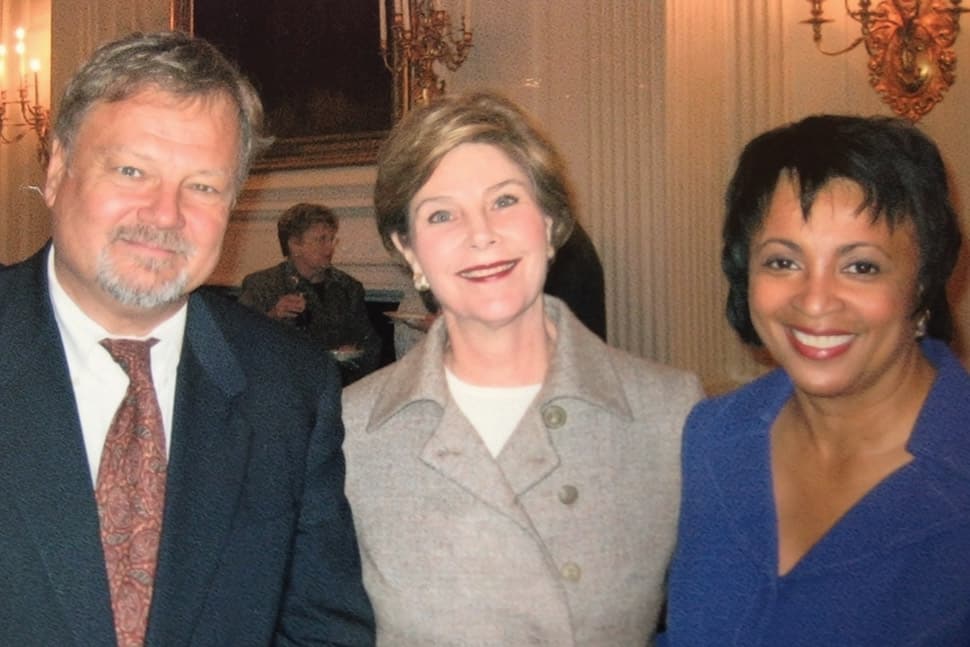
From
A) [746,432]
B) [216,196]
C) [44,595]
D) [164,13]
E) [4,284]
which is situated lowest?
[44,595]

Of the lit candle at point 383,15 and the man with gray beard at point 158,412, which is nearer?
the man with gray beard at point 158,412

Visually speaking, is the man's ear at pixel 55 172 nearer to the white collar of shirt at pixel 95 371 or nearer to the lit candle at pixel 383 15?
the white collar of shirt at pixel 95 371

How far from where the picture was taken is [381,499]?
6.40 ft

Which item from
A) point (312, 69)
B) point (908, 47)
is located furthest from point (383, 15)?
point (908, 47)

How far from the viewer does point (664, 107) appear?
5.11 metres

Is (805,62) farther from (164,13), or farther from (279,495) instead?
(164,13)

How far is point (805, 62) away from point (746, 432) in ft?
10.6

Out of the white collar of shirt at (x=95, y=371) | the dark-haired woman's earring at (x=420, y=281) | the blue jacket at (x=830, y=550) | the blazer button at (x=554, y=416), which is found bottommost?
the blue jacket at (x=830, y=550)

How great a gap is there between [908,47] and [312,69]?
3.75 m

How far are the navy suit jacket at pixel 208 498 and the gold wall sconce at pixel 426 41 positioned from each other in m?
4.01

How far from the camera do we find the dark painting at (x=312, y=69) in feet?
21.2

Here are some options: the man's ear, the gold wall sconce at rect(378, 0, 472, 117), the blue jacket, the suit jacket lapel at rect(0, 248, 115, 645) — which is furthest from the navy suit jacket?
the gold wall sconce at rect(378, 0, 472, 117)

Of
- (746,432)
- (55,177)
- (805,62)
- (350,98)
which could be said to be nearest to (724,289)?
(805,62)

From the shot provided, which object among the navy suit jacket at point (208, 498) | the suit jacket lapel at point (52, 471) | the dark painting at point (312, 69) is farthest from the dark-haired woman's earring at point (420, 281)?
the dark painting at point (312, 69)
